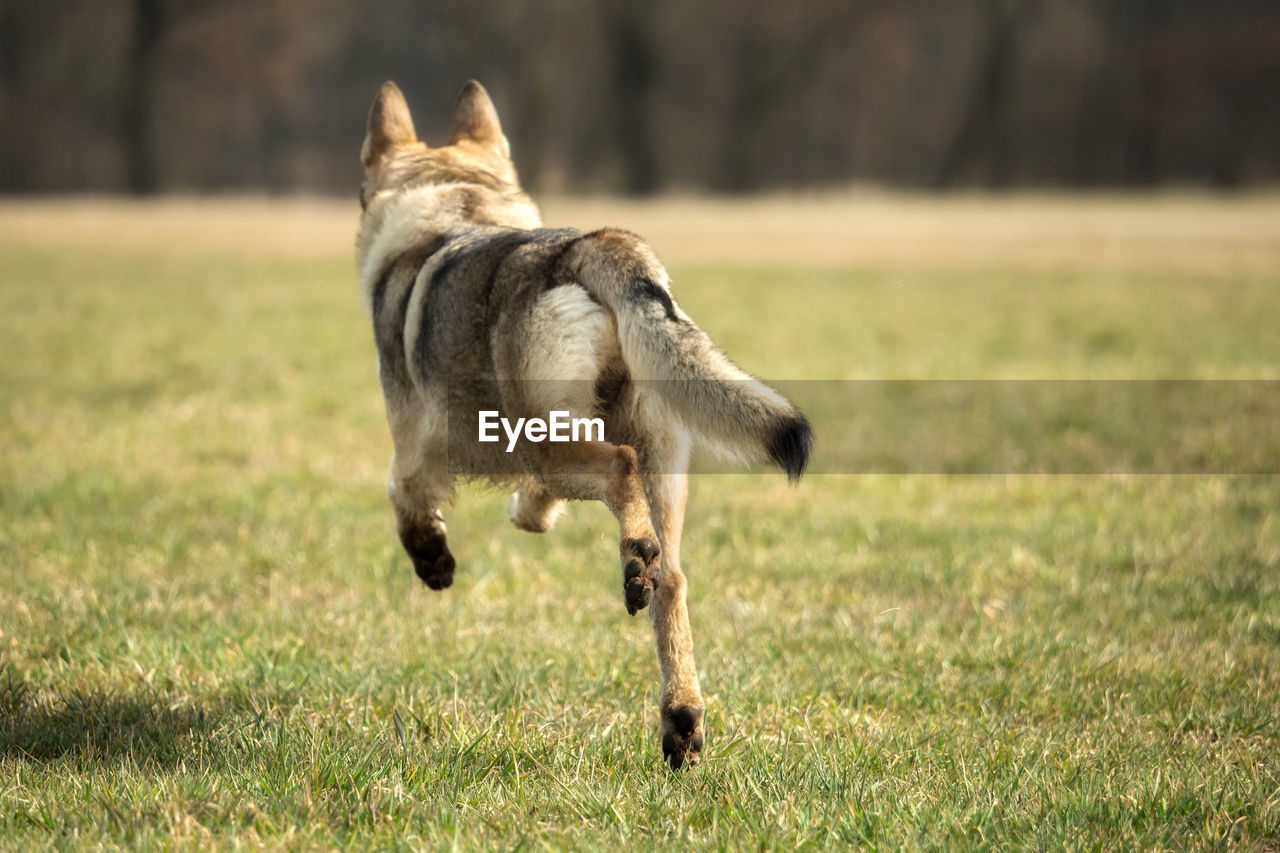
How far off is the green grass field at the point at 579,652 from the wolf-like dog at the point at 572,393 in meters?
0.45

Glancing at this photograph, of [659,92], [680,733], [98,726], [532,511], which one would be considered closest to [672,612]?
[680,733]

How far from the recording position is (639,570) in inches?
118

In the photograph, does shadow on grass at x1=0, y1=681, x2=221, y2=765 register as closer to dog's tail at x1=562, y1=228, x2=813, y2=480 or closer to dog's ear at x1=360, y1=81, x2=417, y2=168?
dog's tail at x1=562, y1=228, x2=813, y2=480

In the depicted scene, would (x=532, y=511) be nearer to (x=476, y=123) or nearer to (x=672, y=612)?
(x=672, y=612)

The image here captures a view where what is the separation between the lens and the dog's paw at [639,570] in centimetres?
298

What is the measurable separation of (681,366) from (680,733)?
95 cm

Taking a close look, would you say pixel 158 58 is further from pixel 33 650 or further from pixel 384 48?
pixel 33 650

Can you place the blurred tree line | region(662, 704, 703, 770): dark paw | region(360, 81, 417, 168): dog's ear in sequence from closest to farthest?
region(662, 704, 703, 770): dark paw, region(360, 81, 417, 168): dog's ear, the blurred tree line

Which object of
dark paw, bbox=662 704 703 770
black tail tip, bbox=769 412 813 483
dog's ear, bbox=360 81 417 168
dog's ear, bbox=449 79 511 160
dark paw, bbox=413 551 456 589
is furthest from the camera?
dog's ear, bbox=449 79 511 160

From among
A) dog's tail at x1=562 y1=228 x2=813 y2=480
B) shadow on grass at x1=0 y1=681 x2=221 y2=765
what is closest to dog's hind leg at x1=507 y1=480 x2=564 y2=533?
dog's tail at x1=562 y1=228 x2=813 y2=480

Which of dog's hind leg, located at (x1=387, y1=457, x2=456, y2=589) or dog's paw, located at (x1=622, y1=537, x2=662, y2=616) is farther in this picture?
dog's hind leg, located at (x1=387, y1=457, x2=456, y2=589)

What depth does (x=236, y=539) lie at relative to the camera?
5812mm

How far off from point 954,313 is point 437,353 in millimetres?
12234

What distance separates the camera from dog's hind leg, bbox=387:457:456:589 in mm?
3975
